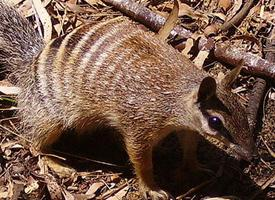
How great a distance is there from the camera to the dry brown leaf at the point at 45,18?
5.25 meters

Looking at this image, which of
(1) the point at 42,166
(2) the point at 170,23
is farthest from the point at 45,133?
(2) the point at 170,23

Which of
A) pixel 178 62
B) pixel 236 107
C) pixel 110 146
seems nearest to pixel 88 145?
pixel 110 146

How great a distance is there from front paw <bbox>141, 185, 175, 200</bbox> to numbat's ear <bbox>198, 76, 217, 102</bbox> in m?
0.81

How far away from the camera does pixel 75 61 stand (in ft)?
14.5

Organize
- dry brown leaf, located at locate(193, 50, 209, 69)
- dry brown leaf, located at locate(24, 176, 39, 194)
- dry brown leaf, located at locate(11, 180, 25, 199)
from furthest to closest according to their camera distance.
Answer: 1. dry brown leaf, located at locate(193, 50, 209, 69)
2. dry brown leaf, located at locate(24, 176, 39, 194)
3. dry brown leaf, located at locate(11, 180, 25, 199)

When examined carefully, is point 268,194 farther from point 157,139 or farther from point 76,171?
point 76,171

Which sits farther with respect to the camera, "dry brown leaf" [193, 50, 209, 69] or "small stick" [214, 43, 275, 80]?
"dry brown leaf" [193, 50, 209, 69]

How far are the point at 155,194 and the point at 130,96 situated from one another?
0.68 m

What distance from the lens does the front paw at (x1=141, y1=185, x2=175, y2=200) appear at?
449 centimetres

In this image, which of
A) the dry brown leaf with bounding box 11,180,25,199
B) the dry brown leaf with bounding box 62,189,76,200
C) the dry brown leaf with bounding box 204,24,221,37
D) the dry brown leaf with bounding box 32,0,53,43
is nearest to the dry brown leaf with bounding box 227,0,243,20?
the dry brown leaf with bounding box 204,24,221,37

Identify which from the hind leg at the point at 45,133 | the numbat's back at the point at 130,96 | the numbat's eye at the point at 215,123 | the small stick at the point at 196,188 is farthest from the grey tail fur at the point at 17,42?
the numbat's eye at the point at 215,123

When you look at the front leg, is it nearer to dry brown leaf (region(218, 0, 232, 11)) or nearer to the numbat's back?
the numbat's back

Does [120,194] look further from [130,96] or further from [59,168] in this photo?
[130,96]

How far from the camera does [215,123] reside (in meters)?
3.93
